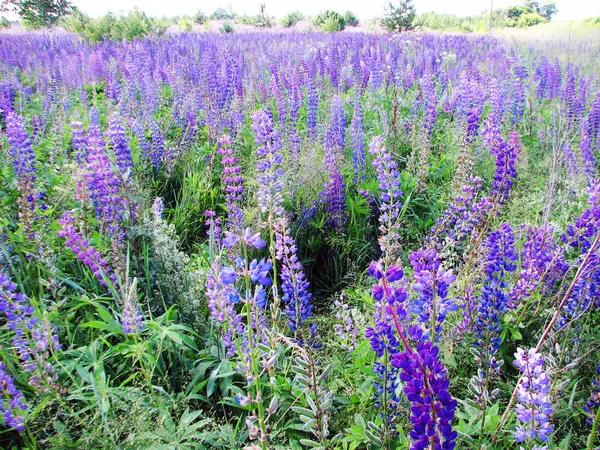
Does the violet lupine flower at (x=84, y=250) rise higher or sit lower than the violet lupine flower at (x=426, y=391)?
lower

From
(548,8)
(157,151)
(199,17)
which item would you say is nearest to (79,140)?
(157,151)

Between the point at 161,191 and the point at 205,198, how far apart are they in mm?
→ 485

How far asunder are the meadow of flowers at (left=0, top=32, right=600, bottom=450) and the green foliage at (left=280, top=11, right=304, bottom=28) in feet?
89.1

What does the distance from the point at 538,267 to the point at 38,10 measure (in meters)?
28.6

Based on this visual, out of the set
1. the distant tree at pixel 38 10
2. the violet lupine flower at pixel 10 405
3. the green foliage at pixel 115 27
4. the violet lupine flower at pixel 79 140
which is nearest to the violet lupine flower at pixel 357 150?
the violet lupine flower at pixel 79 140

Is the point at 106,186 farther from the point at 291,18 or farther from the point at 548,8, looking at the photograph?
the point at 548,8

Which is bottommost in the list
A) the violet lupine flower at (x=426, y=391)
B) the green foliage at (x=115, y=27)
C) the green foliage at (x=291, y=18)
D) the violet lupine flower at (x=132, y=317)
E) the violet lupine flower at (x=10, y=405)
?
the violet lupine flower at (x=10, y=405)

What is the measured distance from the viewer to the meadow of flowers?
1.49 m

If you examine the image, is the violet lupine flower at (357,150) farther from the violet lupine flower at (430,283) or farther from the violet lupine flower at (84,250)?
the violet lupine flower at (430,283)

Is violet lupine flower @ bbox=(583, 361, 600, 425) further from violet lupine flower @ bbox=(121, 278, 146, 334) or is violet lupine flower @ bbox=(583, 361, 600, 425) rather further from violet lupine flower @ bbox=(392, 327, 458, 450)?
violet lupine flower @ bbox=(121, 278, 146, 334)

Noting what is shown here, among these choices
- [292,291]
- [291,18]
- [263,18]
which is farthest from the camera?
[291,18]

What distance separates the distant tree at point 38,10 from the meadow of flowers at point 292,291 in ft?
71.9

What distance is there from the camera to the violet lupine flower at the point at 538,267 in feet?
7.00

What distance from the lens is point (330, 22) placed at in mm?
20969
